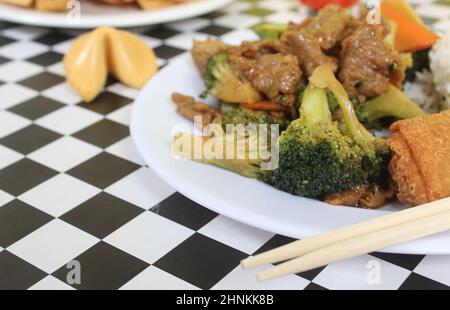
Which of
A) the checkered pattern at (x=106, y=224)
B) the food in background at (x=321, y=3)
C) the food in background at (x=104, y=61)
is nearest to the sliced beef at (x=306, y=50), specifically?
the checkered pattern at (x=106, y=224)

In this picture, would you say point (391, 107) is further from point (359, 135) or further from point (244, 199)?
point (244, 199)

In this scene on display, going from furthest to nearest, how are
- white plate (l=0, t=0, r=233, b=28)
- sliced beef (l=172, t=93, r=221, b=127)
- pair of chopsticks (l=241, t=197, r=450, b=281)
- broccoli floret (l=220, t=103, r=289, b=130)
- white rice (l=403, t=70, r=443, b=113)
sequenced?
white plate (l=0, t=0, r=233, b=28) < white rice (l=403, t=70, r=443, b=113) < sliced beef (l=172, t=93, r=221, b=127) < broccoli floret (l=220, t=103, r=289, b=130) < pair of chopsticks (l=241, t=197, r=450, b=281)

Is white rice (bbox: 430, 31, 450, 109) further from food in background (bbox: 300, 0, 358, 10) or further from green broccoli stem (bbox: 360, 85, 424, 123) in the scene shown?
food in background (bbox: 300, 0, 358, 10)

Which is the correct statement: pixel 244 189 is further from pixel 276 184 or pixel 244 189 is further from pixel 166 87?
pixel 166 87

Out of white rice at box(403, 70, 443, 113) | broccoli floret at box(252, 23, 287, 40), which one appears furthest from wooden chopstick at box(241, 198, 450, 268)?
broccoli floret at box(252, 23, 287, 40)

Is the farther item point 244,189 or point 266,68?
point 266,68
